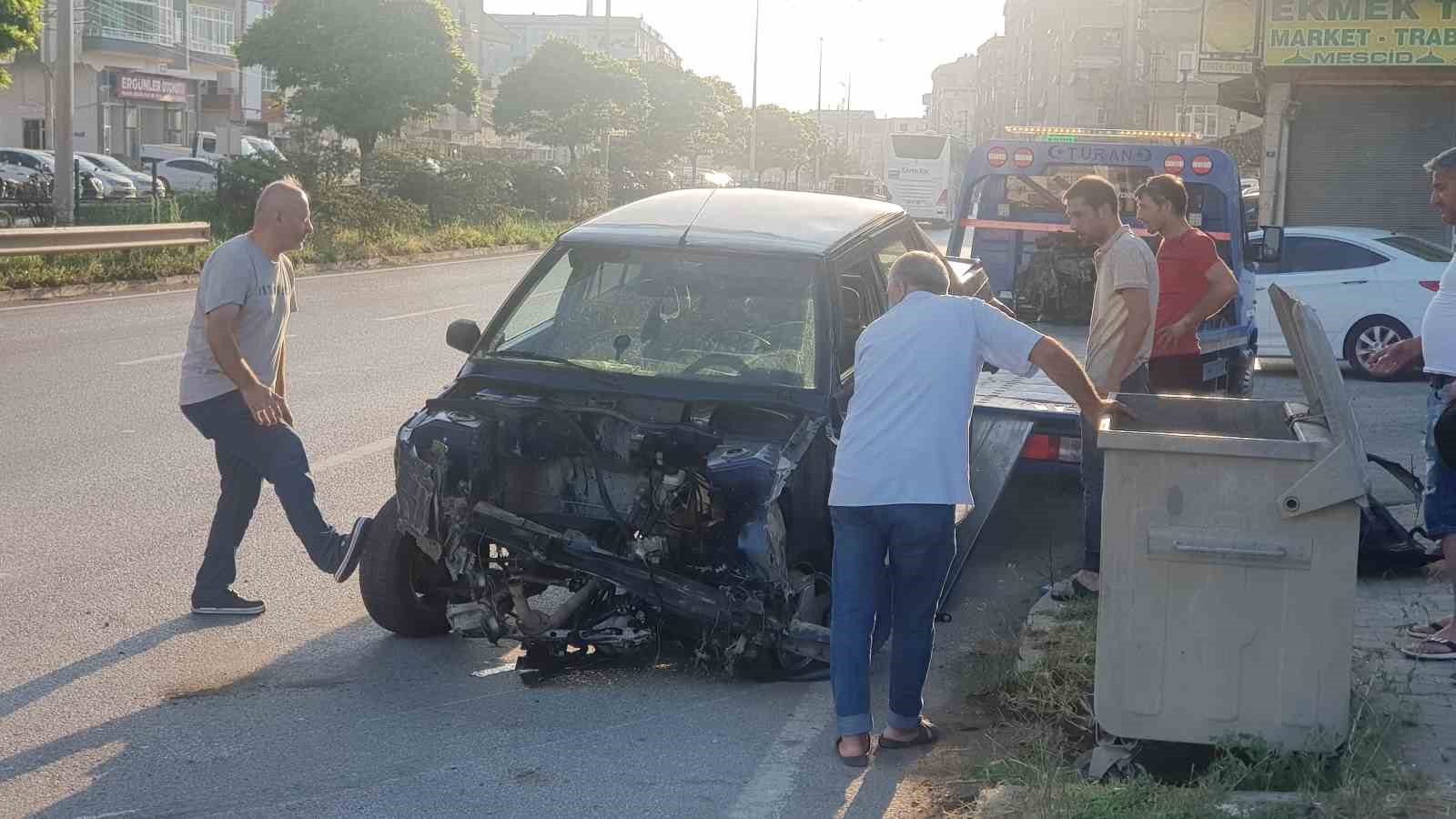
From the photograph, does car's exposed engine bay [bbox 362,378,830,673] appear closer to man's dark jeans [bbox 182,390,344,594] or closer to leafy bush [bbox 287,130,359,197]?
man's dark jeans [bbox 182,390,344,594]

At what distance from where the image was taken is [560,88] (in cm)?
5819

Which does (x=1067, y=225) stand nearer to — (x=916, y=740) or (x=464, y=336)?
(x=464, y=336)

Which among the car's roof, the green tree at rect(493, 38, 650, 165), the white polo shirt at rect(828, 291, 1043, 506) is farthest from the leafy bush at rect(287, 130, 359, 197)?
the green tree at rect(493, 38, 650, 165)

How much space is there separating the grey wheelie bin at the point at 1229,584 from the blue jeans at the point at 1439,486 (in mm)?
1168

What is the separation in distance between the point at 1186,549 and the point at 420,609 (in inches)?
120

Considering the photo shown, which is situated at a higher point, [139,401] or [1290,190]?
[1290,190]

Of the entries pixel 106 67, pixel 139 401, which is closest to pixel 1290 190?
pixel 139 401

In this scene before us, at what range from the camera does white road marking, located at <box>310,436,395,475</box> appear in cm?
948

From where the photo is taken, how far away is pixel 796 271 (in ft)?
21.3

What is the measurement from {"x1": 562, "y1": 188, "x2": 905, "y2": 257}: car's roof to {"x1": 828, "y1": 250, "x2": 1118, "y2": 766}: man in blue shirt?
5.07 feet

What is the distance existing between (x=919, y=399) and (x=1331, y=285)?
11197 mm

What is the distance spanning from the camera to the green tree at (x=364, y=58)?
40031mm

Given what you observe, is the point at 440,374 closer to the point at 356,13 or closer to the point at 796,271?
the point at 796,271

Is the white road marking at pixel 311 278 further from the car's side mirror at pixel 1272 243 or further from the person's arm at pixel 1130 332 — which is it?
the person's arm at pixel 1130 332
